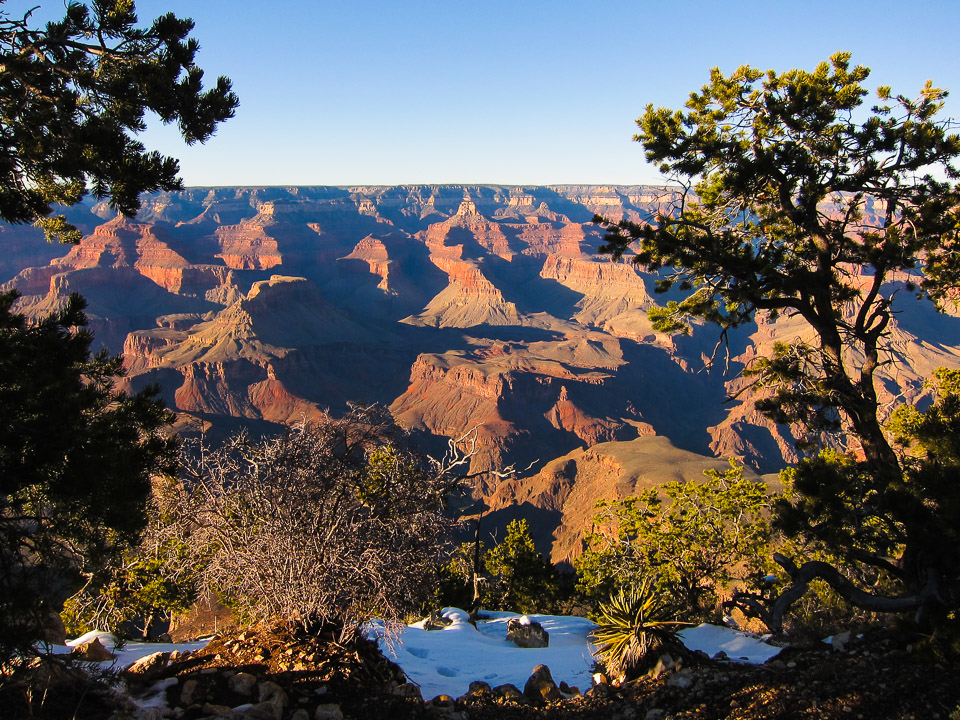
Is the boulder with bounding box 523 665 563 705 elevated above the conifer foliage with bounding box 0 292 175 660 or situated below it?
below

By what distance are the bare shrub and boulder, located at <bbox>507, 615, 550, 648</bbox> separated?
4.76 meters

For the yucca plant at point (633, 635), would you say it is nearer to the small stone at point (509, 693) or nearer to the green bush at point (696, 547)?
the small stone at point (509, 693)

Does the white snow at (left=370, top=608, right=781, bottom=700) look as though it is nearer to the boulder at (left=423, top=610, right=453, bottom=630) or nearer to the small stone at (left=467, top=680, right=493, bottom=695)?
the boulder at (left=423, top=610, right=453, bottom=630)

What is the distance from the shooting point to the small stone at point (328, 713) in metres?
7.25

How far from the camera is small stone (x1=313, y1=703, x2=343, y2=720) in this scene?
725 cm

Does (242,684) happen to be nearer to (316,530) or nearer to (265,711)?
(265,711)

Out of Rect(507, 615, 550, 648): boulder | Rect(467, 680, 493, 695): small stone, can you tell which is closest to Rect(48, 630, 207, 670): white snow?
Rect(467, 680, 493, 695): small stone

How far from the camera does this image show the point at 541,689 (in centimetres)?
931

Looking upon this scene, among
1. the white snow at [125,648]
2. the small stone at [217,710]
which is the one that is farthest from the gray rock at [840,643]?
the white snow at [125,648]

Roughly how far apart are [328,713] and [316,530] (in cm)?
235

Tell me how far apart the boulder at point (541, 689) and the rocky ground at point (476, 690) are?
17 millimetres

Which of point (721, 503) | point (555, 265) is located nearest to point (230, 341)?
point (721, 503)

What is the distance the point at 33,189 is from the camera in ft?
24.0

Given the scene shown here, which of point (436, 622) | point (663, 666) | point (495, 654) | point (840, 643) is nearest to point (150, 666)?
point (495, 654)
